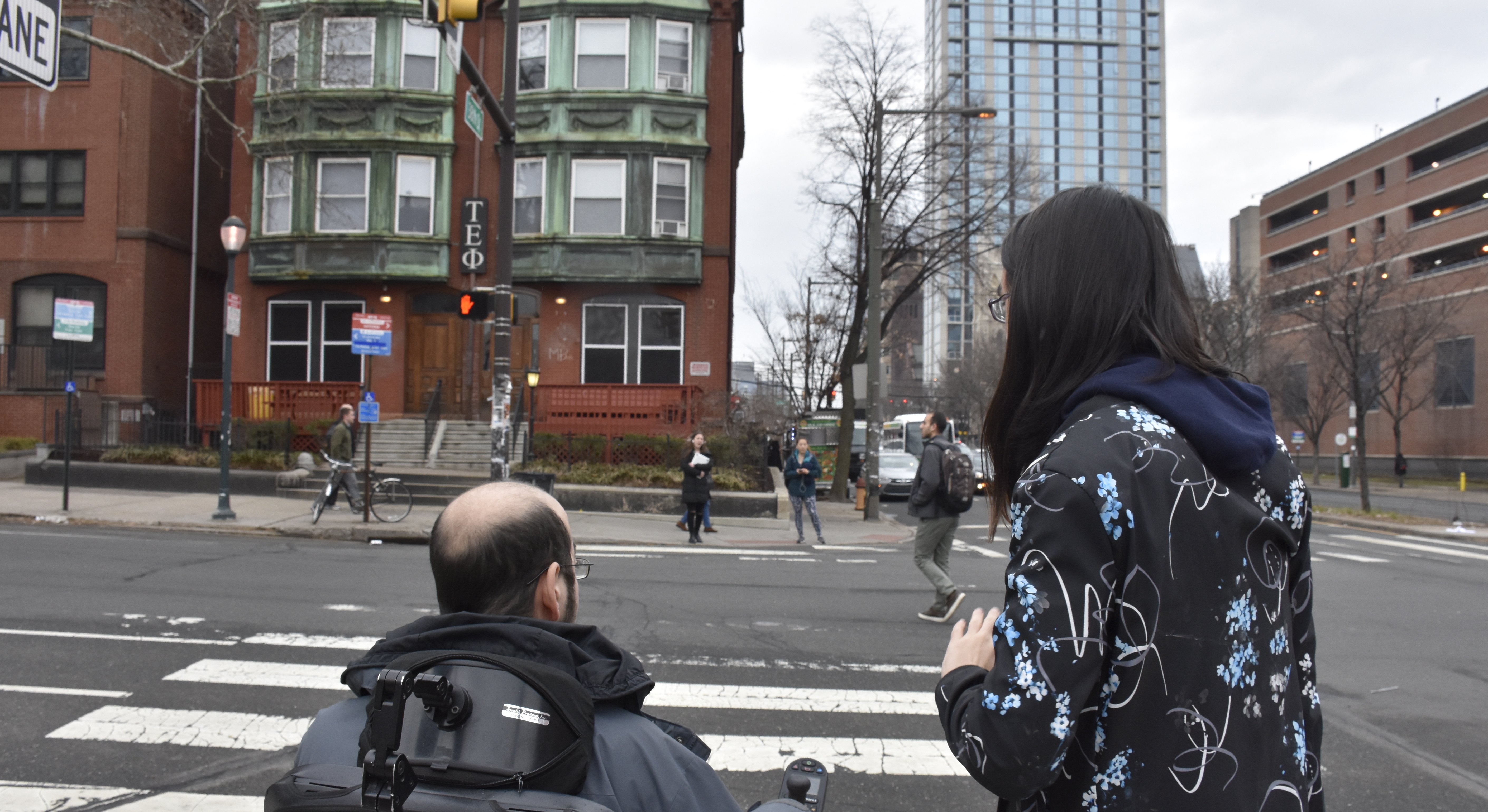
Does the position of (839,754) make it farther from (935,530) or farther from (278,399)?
(278,399)

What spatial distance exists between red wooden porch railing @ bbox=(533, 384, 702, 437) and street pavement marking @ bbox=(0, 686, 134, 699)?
1688 centimetres

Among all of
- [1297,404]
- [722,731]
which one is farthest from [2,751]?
[1297,404]

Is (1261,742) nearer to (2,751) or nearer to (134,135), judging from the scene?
(2,751)

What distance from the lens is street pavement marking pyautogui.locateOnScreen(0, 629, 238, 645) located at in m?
7.27

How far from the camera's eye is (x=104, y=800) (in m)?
4.37

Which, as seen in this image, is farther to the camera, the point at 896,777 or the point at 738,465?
the point at 738,465

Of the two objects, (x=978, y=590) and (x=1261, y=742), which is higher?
(x=1261, y=742)

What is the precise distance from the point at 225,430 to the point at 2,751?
1209 cm

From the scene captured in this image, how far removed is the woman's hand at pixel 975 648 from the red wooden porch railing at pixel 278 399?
23.1 metres

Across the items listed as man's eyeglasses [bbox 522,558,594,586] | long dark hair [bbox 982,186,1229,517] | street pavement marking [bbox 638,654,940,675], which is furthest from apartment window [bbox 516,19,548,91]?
long dark hair [bbox 982,186,1229,517]

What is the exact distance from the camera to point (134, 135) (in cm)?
2445

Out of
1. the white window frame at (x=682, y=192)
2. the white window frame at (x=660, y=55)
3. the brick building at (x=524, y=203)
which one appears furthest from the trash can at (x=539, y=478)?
the white window frame at (x=660, y=55)

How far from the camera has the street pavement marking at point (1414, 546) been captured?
1598 centimetres


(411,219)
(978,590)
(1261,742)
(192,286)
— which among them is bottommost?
(978,590)
